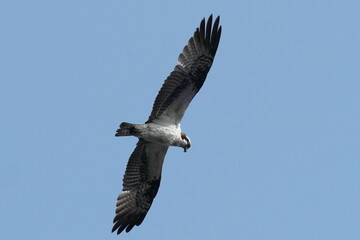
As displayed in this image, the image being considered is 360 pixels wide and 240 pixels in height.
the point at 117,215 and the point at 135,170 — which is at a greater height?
the point at 135,170

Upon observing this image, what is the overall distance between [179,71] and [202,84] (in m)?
0.58

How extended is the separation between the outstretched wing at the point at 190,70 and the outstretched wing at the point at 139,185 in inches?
48.8

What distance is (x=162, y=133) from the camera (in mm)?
16078

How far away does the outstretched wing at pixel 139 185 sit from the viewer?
1681cm

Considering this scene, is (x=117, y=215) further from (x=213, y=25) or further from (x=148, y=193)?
(x=213, y=25)

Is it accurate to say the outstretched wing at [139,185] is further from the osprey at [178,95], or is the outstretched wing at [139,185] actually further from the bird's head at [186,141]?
the bird's head at [186,141]

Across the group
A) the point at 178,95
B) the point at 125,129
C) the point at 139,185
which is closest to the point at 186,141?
the point at 178,95

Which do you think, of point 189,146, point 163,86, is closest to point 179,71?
point 163,86

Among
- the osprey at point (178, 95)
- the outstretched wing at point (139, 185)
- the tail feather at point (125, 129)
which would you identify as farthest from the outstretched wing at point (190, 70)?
the outstretched wing at point (139, 185)

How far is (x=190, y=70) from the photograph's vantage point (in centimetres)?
1598

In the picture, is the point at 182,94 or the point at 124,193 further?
the point at 124,193

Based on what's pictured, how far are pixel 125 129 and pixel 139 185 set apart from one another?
1921mm

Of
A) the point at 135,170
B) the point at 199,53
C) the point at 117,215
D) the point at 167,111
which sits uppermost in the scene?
the point at 199,53

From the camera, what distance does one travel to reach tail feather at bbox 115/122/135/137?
51.4ft
